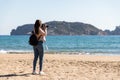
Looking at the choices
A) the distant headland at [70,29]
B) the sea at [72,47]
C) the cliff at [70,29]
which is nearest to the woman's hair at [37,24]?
the sea at [72,47]

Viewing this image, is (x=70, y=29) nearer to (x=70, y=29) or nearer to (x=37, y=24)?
(x=70, y=29)

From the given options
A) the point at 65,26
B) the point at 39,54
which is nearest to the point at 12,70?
the point at 39,54

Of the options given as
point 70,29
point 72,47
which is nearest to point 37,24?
point 72,47

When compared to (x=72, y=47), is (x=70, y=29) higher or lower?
higher

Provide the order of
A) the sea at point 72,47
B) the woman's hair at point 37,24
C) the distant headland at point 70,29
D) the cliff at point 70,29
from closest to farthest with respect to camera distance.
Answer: the woman's hair at point 37,24 < the sea at point 72,47 < the distant headland at point 70,29 < the cliff at point 70,29

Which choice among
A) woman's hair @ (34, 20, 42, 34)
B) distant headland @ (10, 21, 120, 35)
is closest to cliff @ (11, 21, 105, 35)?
distant headland @ (10, 21, 120, 35)

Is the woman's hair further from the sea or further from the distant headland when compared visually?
the distant headland

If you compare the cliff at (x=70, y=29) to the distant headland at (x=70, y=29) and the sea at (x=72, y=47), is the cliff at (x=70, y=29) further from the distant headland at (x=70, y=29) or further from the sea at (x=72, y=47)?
the sea at (x=72, y=47)

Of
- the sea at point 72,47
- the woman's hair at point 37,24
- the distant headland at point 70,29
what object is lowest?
the sea at point 72,47

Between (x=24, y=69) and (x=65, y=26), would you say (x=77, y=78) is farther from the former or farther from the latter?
(x=65, y=26)

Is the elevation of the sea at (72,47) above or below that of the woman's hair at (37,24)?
below

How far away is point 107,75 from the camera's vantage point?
1242 cm

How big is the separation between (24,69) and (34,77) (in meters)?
1.97

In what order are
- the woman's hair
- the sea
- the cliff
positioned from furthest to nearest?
the cliff, the sea, the woman's hair
